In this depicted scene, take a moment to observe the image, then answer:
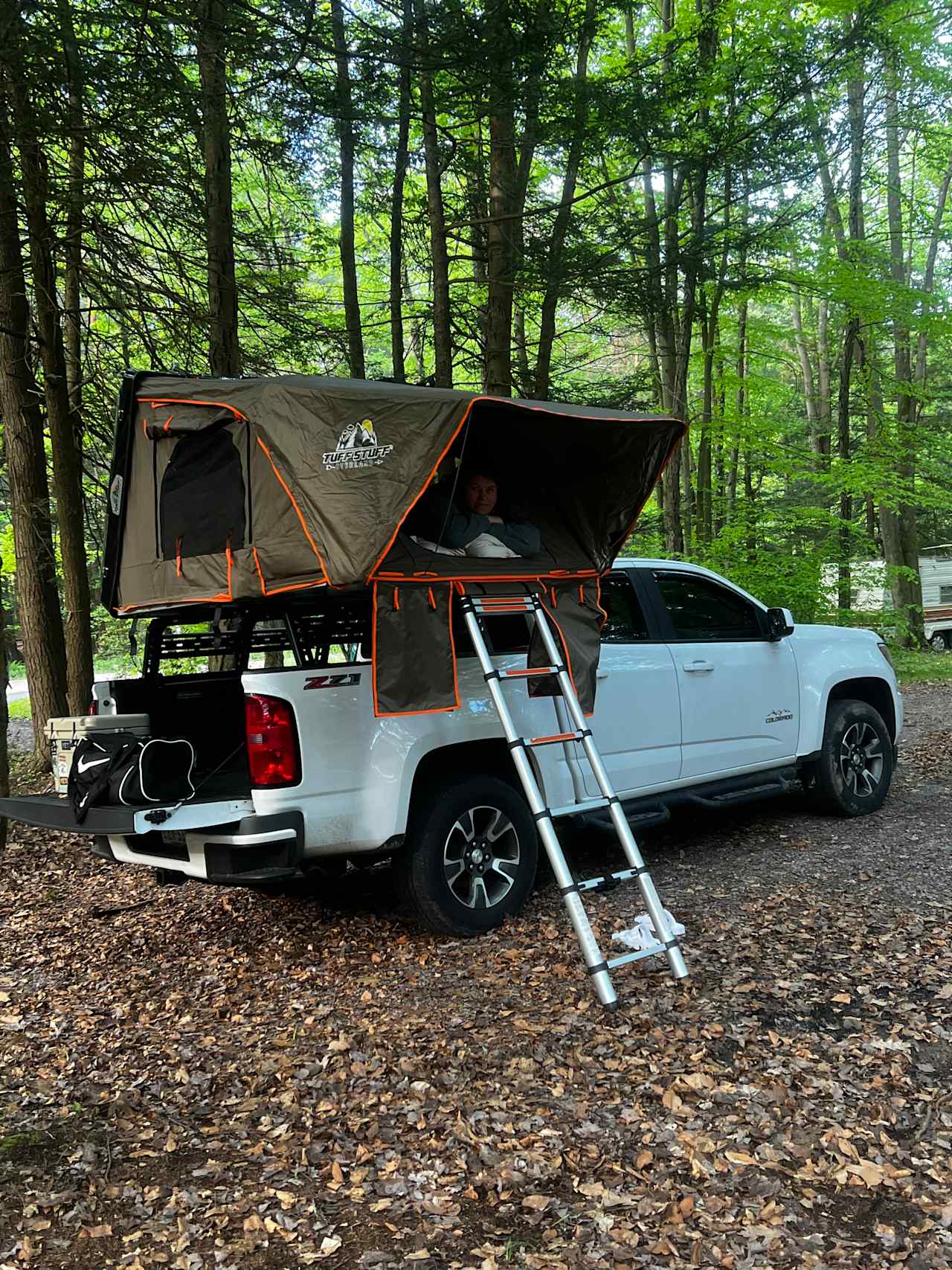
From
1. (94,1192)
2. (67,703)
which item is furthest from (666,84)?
(94,1192)

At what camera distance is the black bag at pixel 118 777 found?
15.4ft

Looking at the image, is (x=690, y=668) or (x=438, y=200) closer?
(x=690, y=668)

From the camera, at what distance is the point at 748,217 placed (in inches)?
479

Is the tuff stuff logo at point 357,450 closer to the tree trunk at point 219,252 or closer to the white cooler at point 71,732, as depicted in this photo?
the white cooler at point 71,732

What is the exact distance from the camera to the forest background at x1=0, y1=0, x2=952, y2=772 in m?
7.21

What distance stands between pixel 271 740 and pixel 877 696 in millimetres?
5223

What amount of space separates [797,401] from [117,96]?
77.9 ft

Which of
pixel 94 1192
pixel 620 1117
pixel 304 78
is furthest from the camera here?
pixel 304 78

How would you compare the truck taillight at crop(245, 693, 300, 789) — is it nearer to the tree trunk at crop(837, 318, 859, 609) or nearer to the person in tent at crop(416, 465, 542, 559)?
the person in tent at crop(416, 465, 542, 559)

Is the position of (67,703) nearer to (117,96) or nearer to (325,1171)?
(117,96)

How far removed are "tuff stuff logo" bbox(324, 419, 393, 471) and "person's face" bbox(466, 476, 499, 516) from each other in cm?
122

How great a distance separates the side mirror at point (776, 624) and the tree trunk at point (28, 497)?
6.17 meters

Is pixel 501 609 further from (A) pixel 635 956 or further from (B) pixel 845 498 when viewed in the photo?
(B) pixel 845 498

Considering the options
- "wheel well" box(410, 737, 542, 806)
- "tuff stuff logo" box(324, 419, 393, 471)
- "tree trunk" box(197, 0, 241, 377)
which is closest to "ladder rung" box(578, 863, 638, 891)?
"wheel well" box(410, 737, 542, 806)
